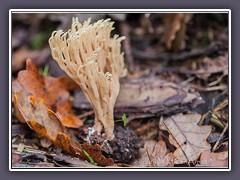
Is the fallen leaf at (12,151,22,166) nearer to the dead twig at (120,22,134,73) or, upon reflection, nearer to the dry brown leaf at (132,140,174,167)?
the dry brown leaf at (132,140,174,167)

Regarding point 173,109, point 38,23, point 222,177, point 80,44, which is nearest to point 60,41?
point 80,44

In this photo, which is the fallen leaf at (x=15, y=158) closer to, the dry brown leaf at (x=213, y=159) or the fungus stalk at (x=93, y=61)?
the fungus stalk at (x=93, y=61)

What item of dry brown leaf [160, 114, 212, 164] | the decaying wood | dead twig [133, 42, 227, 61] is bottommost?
dry brown leaf [160, 114, 212, 164]

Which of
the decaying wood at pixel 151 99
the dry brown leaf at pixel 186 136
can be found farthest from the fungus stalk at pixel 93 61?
the dry brown leaf at pixel 186 136

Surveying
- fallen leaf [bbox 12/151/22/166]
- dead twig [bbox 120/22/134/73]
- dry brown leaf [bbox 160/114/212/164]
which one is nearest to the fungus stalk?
dry brown leaf [bbox 160/114/212/164]

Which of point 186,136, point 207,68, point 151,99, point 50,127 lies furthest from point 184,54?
point 50,127

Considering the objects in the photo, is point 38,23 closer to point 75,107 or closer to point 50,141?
point 75,107

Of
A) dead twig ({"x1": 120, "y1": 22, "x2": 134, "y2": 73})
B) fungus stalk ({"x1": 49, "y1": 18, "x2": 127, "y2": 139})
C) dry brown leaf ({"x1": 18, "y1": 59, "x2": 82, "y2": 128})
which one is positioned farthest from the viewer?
dead twig ({"x1": 120, "y1": 22, "x2": 134, "y2": 73})
